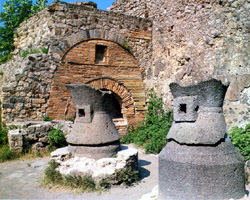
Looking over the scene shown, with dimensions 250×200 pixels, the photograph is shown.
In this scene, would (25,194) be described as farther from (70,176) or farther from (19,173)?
(19,173)

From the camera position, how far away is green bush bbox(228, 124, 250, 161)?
4.53 metres

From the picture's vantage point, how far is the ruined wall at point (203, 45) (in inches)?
246

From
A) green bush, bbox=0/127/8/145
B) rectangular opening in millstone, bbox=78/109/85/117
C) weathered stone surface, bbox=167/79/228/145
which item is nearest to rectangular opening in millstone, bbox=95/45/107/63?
green bush, bbox=0/127/8/145

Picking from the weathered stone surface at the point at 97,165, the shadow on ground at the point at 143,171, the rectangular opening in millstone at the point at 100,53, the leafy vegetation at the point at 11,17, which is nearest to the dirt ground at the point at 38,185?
the shadow on ground at the point at 143,171

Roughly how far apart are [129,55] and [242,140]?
5.08m

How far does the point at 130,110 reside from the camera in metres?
8.72

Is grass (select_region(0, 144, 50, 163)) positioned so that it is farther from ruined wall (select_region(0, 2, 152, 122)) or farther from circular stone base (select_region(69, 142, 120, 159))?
circular stone base (select_region(69, 142, 120, 159))

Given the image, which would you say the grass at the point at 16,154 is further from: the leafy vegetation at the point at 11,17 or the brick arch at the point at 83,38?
the leafy vegetation at the point at 11,17

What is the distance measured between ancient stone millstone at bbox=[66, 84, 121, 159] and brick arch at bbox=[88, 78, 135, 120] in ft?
11.1

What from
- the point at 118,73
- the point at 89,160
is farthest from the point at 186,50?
the point at 89,160

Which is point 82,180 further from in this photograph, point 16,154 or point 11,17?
point 11,17

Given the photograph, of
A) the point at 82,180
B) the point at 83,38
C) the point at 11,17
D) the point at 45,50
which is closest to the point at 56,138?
the point at 82,180

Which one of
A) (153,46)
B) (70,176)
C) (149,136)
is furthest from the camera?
(153,46)

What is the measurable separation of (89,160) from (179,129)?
79.0 inches
